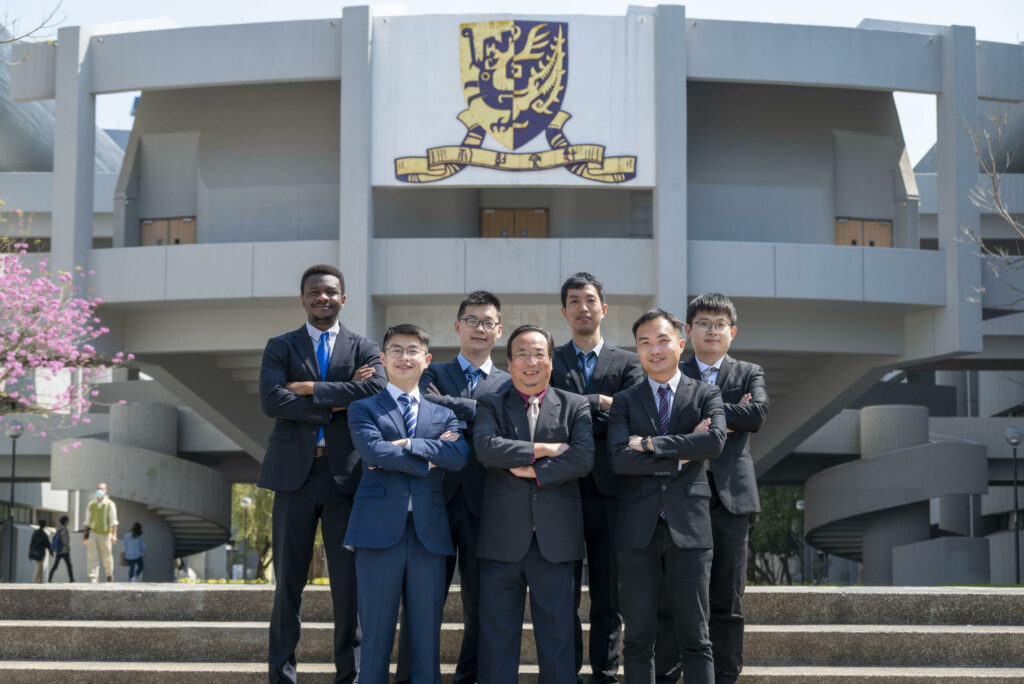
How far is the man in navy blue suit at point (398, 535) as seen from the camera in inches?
246

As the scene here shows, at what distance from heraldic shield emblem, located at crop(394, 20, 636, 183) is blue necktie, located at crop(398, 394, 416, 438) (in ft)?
47.0

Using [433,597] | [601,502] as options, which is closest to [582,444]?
[601,502]

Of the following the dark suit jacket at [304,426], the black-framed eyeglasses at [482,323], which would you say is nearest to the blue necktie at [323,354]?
the dark suit jacket at [304,426]

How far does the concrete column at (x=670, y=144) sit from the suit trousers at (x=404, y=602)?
14.7 m

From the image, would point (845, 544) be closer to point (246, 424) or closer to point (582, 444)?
point (246, 424)

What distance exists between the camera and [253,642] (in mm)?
7539

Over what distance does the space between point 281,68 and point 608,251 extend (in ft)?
22.2

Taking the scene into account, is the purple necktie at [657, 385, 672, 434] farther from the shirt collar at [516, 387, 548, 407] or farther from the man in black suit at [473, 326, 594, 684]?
the shirt collar at [516, 387, 548, 407]

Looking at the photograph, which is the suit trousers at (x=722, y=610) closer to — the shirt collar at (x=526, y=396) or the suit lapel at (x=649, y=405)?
the suit lapel at (x=649, y=405)

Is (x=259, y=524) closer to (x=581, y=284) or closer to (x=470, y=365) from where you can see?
(x=470, y=365)

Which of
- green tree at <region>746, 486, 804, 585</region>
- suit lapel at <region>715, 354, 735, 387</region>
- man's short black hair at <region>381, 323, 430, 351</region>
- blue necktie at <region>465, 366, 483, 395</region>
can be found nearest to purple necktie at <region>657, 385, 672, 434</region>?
suit lapel at <region>715, 354, 735, 387</region>

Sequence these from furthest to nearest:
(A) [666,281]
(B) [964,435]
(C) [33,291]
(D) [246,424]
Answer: (B) [964,435], (D) [246,424], (A) [666,281], (C) [33,291]

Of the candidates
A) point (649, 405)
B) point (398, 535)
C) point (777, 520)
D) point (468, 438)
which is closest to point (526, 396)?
point (468, 438)

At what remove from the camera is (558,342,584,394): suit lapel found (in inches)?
281
